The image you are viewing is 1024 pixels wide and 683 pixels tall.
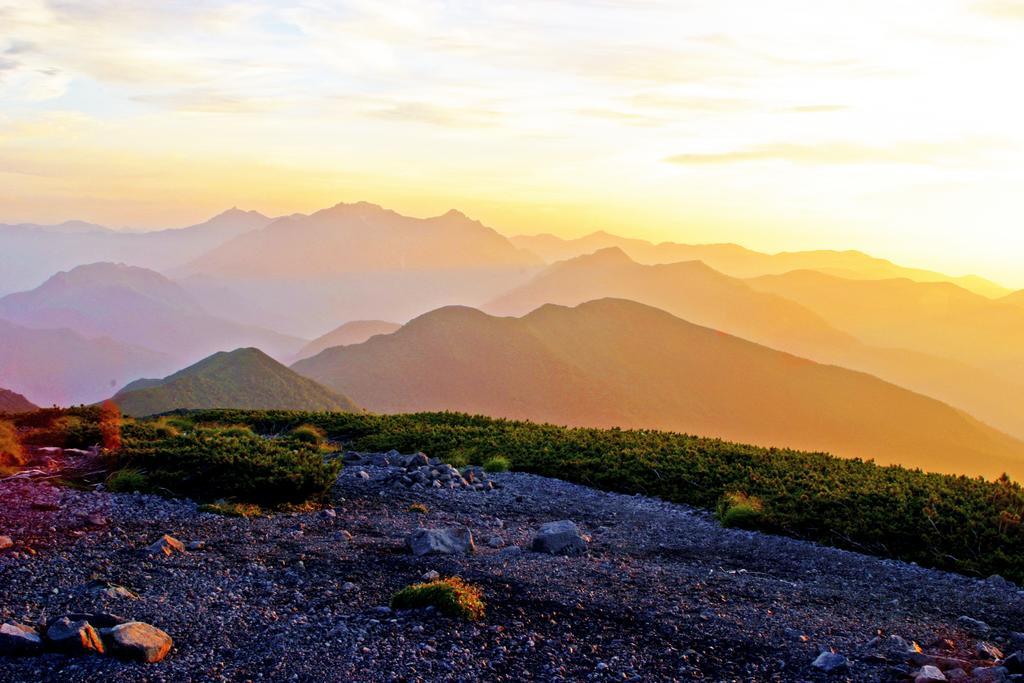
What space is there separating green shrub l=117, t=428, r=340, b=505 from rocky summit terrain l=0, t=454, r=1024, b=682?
0.78 m

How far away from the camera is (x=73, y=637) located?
897cm

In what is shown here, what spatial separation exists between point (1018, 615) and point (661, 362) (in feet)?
542

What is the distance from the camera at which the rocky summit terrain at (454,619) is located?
9.42 metres

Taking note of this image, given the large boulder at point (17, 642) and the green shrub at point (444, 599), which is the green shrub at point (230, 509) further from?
the large boulder at point (17, 642)

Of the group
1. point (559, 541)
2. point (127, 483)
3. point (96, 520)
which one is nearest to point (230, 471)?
point (127, 483)

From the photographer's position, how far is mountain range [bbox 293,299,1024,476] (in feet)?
492

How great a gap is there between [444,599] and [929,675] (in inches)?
235

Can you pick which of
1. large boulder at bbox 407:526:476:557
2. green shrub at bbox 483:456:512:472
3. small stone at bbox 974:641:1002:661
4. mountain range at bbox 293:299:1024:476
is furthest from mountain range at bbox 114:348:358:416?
small stone at bbox 974:641:1002:661

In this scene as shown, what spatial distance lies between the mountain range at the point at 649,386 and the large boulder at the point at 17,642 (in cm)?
13749

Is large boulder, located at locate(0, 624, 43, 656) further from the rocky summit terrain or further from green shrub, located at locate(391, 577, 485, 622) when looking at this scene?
green shrub, located at locate(391, 577, 485, 622)

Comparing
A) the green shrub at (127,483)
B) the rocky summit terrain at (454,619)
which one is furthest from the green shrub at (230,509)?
the green shrub at (127,483)

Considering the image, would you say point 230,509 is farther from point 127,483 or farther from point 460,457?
point 460,457

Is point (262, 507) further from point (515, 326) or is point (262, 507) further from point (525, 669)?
point (515, 326)

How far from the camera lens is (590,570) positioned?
1359 centimetres
